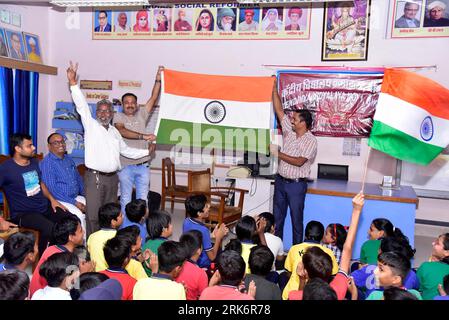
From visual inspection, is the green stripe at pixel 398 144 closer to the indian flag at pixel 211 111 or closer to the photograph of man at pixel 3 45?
the indian flag at pixel 211 111

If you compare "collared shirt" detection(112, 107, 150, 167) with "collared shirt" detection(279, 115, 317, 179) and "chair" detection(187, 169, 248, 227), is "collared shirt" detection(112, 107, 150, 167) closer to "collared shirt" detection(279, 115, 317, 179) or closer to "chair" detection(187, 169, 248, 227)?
"chair" detection(187, 169, 248, 227)

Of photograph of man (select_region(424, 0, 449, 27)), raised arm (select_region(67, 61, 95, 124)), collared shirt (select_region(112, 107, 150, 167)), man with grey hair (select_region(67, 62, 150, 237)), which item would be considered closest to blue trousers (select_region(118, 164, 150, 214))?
collared shirt (select_region(112, 107, 150, 167))

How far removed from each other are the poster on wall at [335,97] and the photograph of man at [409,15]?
27.0 inches

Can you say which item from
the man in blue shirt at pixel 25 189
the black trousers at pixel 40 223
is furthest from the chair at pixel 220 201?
the black trousers at pixel 40 223

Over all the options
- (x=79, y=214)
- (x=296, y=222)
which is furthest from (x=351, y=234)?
(x=79, y=214)

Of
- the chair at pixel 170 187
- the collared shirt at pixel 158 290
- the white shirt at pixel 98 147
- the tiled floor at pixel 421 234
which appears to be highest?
the white shirt at pixel 98 147

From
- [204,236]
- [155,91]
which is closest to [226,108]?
[155,91]

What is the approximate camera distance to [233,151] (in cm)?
624

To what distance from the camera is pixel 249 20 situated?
6.06 metres

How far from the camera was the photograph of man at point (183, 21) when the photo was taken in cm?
629

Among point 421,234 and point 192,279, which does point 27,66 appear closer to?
point 192,279
